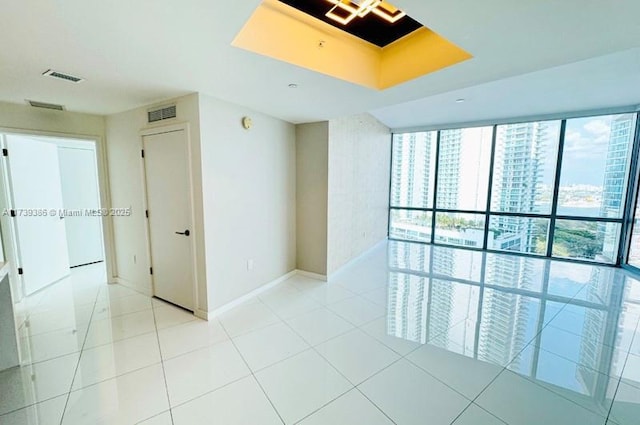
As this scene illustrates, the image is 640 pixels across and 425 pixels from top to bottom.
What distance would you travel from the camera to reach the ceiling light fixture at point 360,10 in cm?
180

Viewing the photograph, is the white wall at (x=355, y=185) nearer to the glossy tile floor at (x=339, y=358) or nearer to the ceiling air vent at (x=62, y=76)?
the glossy tile floor at (x=339, y=358)

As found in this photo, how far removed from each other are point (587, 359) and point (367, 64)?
324 cm

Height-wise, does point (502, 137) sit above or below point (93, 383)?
above

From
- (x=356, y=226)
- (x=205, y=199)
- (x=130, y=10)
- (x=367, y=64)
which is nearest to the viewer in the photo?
(x=130, y=10)

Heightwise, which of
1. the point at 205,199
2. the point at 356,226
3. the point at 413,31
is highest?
the point at 413,31

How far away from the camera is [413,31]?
216cm

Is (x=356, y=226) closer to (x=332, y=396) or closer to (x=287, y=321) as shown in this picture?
(x=287, y=321)

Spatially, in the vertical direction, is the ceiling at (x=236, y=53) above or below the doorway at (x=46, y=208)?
above

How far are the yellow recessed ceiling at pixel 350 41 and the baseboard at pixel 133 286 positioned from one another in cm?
329

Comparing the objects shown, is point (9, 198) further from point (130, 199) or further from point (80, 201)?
point (80, 201)

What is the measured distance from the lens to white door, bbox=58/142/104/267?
4.62 m

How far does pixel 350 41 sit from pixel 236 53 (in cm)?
101

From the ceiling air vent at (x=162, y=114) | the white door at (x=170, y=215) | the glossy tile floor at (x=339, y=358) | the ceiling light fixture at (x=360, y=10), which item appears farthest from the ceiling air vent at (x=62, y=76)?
the glossy tile floor at (x=339, y=358)

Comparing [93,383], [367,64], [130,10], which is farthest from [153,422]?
[367,64]
